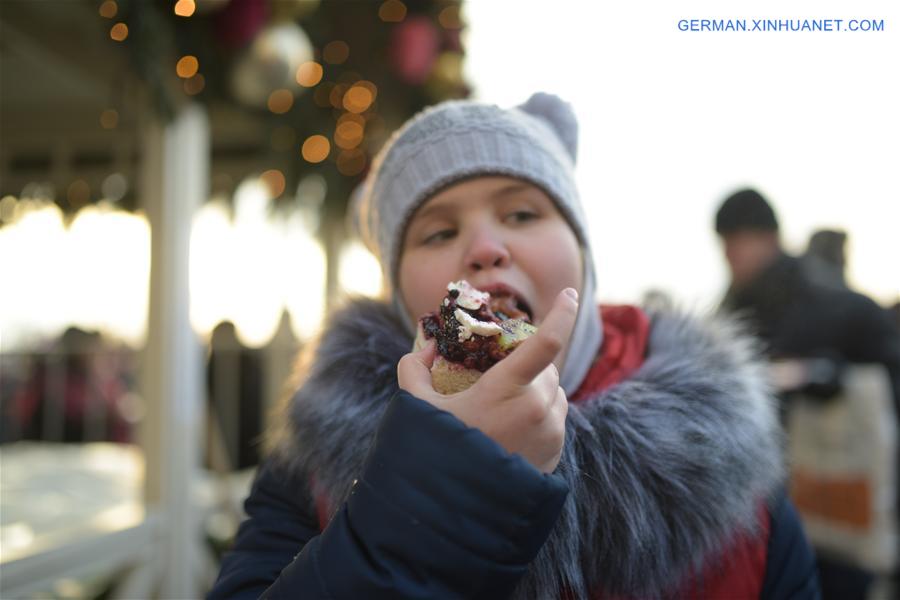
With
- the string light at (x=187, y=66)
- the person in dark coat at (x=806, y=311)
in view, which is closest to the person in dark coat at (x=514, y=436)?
the string light at (x=187, y=66)

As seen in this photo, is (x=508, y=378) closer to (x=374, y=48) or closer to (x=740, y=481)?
(x=740, y=481)

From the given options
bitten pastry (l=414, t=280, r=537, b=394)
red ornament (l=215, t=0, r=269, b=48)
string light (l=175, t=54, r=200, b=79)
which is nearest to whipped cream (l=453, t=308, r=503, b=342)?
bitten pastry (l=414, t=280, r=537, b=394)

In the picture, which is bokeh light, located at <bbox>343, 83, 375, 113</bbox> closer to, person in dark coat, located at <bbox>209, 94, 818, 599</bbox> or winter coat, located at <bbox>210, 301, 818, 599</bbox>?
person in dark coat, located at <bbox>209, 94, 818, 599</bbox>

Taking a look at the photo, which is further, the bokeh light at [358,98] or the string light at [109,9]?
the bokeh light at [358,98]

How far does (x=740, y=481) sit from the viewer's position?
3.08ft

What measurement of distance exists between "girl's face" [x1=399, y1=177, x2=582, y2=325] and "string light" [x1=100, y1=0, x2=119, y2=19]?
4.40ft

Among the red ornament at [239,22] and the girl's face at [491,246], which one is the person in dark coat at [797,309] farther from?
the red ornament at [239,22]

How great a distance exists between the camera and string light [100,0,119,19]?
1.86 m

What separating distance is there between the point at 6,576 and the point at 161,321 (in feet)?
→ 3.20

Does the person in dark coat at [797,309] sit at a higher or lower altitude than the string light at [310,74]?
lower

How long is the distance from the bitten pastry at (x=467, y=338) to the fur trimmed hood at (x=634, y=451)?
0.24 metres

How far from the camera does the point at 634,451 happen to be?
89 centimetres

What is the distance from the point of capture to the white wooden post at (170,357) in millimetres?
2346

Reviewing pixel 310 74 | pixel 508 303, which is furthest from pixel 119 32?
pixel 508 303
